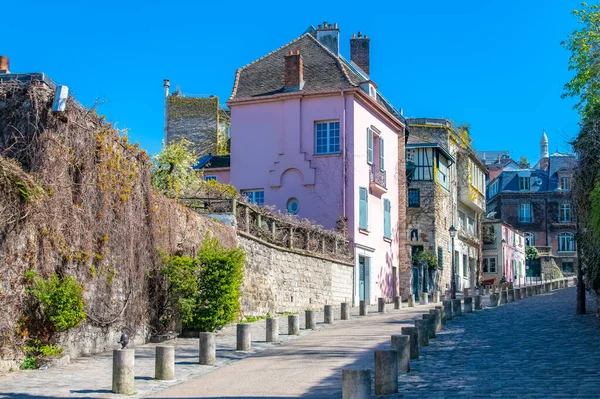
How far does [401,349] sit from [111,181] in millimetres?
6673

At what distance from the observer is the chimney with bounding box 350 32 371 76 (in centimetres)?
3922

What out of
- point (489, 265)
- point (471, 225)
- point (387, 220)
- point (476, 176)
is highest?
point (476, 176)

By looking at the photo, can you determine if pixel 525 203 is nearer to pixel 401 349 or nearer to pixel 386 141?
pixel 386 141

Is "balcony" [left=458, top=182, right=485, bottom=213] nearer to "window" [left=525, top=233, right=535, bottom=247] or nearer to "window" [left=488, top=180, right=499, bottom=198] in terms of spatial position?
"window" [left=525, top=233, right=535, bottom=247]

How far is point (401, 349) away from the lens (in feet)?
38.1

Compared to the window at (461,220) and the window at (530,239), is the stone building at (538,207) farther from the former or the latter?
the window at (461,220)

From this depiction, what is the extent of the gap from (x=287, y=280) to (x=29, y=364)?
519 inches

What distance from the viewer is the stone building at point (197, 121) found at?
42.7 m

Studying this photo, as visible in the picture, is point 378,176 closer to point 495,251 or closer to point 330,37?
point 330,37

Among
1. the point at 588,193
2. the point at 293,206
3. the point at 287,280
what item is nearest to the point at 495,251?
the point at 293,206

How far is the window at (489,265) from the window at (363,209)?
94.2 ft

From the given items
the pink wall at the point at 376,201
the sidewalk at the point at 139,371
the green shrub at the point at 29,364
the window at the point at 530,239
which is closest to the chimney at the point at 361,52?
the pink wall at the point at 376,201

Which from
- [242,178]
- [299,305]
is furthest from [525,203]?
[299,305]

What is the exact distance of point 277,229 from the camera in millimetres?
25047
